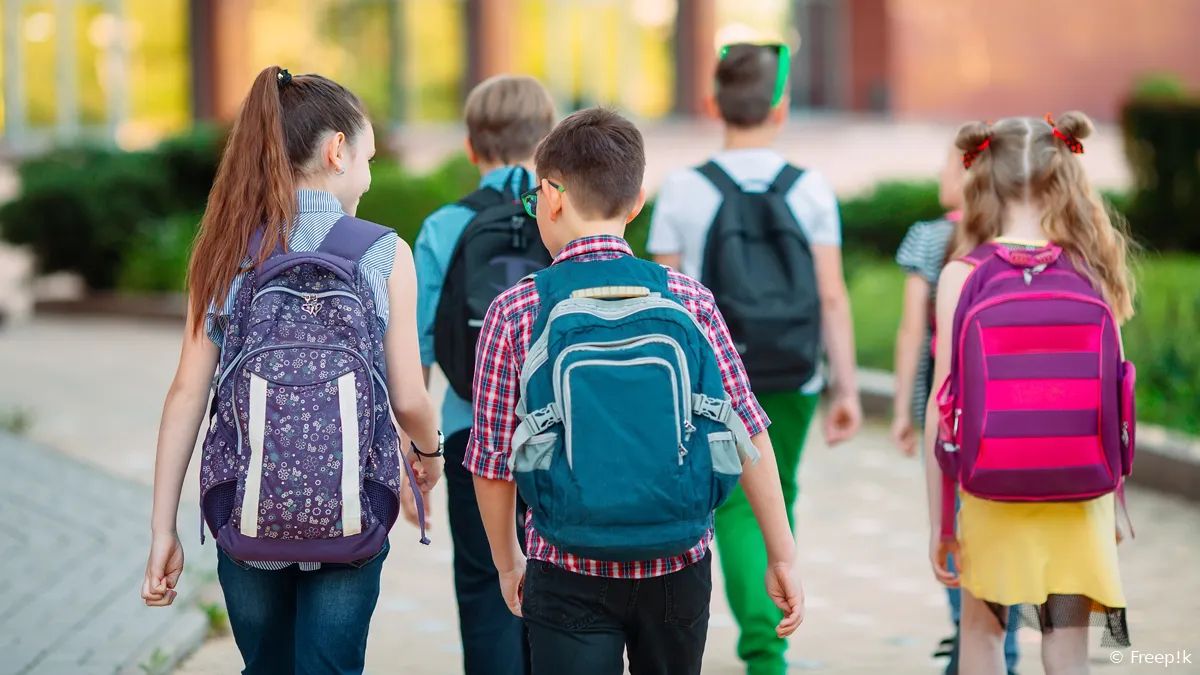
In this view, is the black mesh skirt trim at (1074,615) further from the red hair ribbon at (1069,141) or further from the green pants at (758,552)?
the red hair ribbon at (1069,141)

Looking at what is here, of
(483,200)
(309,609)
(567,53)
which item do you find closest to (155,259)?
(567,53)

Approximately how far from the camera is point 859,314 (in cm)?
1213

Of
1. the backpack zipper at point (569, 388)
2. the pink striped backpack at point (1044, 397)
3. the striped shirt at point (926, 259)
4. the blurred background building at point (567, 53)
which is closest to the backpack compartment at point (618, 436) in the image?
the backpack zipper at point (569, 388)

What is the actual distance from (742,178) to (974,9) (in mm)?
23940

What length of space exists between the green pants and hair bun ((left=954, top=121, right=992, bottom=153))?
102 centimetres

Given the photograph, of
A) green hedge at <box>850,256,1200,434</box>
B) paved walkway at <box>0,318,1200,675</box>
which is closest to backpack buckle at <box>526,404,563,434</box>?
paved walkway at <box>0,318,1200,675</box>

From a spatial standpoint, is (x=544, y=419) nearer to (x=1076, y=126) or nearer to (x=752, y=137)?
(x=1076, y=126)

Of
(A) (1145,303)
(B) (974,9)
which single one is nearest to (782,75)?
(A) (1145,303)

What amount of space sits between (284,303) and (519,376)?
47 cm

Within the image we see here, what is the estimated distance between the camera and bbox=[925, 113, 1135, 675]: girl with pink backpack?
3268mm

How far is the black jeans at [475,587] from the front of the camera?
3.88 metres

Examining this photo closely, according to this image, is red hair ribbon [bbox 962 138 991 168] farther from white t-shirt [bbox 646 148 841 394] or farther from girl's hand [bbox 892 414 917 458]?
girl's hand [bbox 892 414 917 458]

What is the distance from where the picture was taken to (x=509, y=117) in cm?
395

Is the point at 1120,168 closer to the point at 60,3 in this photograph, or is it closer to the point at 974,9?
the point at 974,9
